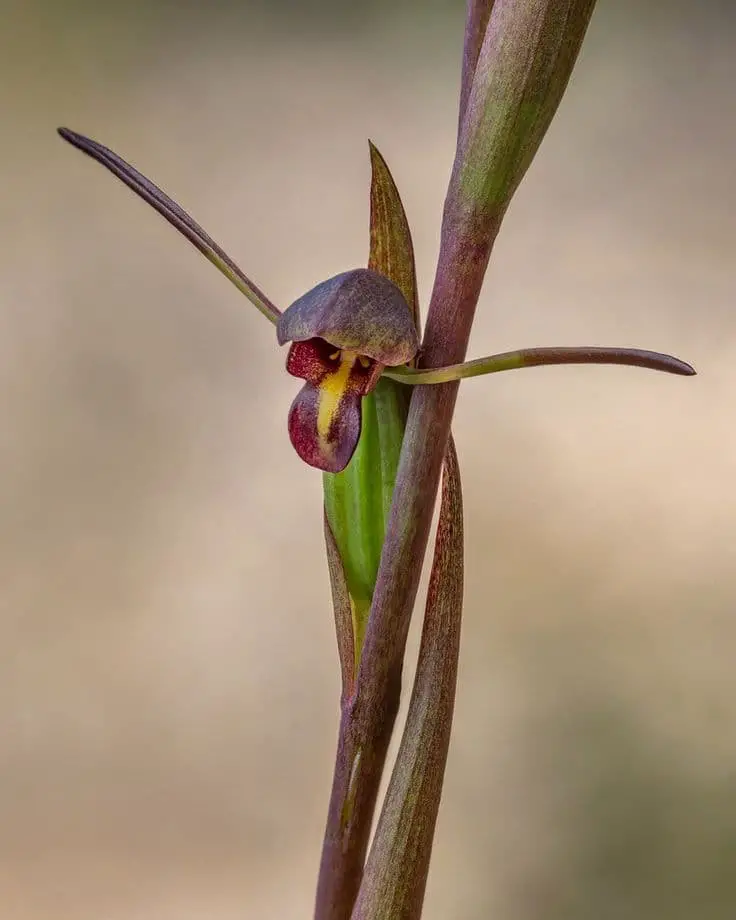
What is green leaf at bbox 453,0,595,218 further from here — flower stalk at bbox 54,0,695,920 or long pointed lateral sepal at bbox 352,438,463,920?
long pointed lateral sepal at bbox 352,438,463,920

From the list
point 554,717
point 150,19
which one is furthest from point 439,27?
point 554,717

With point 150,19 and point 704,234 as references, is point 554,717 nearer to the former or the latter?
point 704,234

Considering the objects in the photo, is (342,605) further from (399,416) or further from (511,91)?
(511,91)

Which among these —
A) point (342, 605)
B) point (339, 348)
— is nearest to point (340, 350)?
point (339, 348)

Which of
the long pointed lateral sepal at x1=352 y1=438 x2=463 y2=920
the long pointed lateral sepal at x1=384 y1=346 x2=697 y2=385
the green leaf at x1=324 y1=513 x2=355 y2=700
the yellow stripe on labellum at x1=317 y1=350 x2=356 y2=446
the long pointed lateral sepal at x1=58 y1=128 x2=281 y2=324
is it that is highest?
the long pointed lateral sepal at x1=58 y1=128 x2=281 y2=324

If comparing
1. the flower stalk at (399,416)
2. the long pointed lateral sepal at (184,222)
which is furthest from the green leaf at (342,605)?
the long pointed lateral sepal at (184,222)

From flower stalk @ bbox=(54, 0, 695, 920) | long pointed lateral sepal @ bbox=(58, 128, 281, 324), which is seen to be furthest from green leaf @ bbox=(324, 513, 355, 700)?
long pointed lateral sepal @ bbox=(58, 128, 281, 324)
